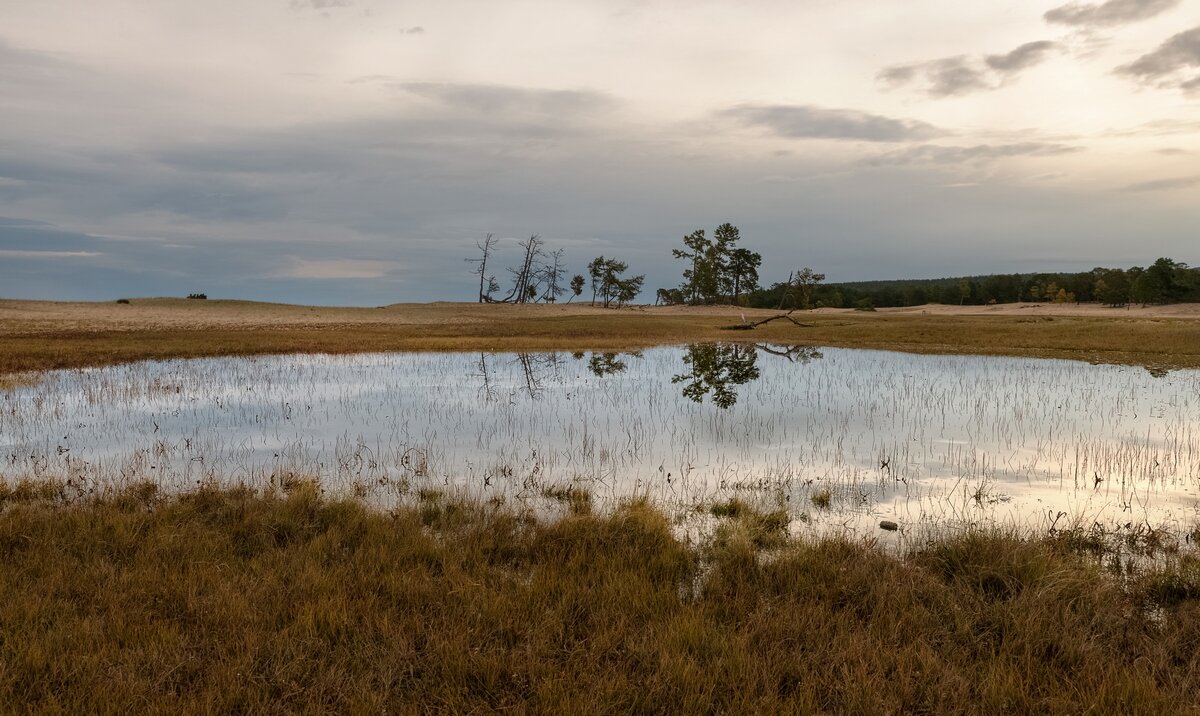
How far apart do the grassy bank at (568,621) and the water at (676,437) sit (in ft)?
6.77

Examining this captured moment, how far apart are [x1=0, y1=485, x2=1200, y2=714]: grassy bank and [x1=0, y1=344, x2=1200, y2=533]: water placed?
6.77 ft

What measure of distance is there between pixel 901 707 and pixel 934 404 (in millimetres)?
15261

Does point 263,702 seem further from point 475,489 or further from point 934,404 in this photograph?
point 934,404

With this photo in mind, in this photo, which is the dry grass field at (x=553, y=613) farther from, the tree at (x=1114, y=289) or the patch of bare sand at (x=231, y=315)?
the tree at (x=1114, y=289)

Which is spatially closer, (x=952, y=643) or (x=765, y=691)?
(x=765, y=691)

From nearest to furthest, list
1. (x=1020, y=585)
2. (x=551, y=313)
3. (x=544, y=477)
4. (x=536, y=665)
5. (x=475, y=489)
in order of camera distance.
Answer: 1. (x=536, y=665)
2. (x=1020, y=585)
3. (x=475, y=489)
4. (x=544, y=477)
5. (x=551, y=313)

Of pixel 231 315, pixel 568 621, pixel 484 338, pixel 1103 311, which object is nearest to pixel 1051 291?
pixel 1103 311

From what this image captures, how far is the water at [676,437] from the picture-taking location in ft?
32.1

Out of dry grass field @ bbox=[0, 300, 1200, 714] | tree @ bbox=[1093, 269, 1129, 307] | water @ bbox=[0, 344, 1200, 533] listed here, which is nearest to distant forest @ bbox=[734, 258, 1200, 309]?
tree @ bbox=[1093, 269, 1129, 307]

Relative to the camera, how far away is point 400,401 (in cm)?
1862

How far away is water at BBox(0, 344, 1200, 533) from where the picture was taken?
979 centimetres

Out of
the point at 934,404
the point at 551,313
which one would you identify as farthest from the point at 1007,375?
the point at 551,313

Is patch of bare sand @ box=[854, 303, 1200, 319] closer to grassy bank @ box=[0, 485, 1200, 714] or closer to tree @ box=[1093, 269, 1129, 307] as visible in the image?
tree @ box=[1093, 269, 1129, 307]

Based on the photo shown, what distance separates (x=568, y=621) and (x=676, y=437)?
876 cm
